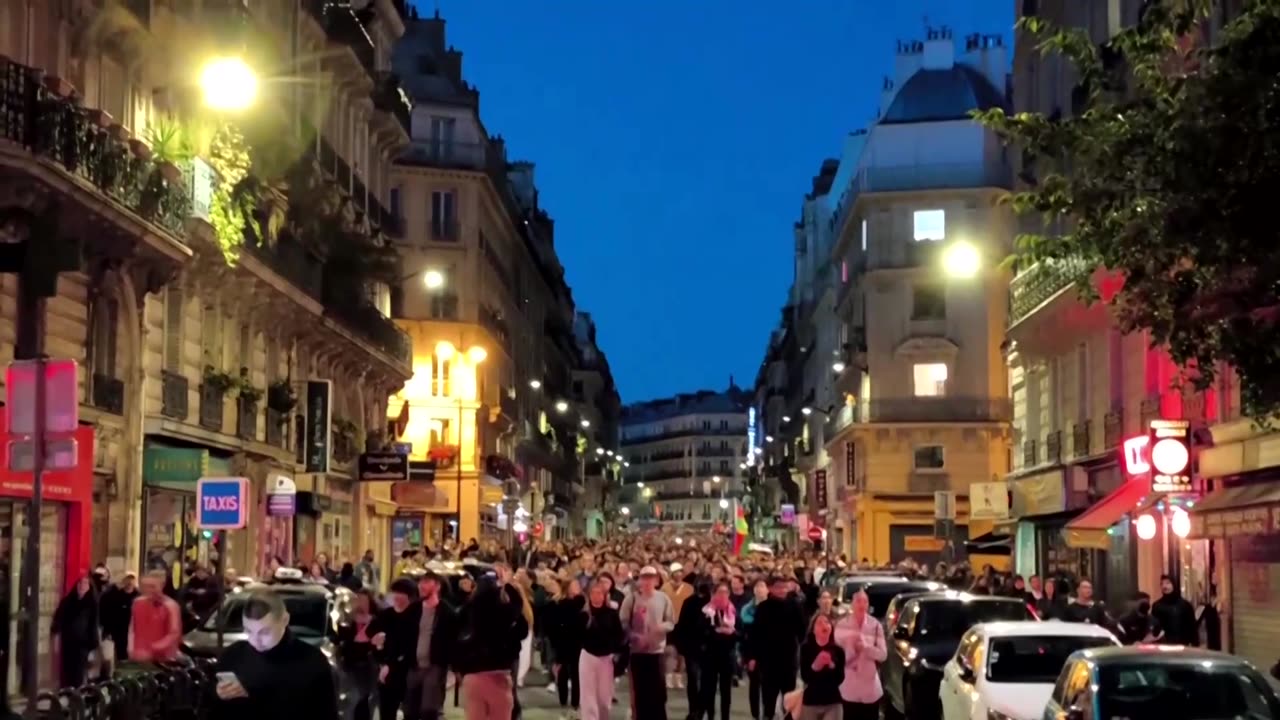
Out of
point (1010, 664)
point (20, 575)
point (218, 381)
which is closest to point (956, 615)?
point (1010, 664)

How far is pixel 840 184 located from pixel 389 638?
73.3 metres

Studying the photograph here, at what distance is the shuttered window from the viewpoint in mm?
29969

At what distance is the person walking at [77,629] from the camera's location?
72.1ft

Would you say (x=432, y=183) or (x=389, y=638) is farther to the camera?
(x=432, y=183)

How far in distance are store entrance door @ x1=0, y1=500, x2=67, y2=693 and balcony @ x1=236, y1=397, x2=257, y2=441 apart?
9.54m

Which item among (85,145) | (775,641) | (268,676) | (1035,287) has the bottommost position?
(775,641)

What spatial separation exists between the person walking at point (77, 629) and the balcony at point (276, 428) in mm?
14050

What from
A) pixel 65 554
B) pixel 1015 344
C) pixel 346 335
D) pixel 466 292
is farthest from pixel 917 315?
pixel 65 554

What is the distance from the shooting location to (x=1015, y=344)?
42.6 m

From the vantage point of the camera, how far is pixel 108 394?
85.8 feet

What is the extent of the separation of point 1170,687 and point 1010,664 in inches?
163

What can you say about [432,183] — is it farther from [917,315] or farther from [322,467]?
[322,467]

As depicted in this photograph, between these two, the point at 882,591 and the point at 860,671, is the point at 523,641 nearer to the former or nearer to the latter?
the point at 860,671

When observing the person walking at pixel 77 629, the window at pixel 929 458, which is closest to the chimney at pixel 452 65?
the window at pixel 929 458
